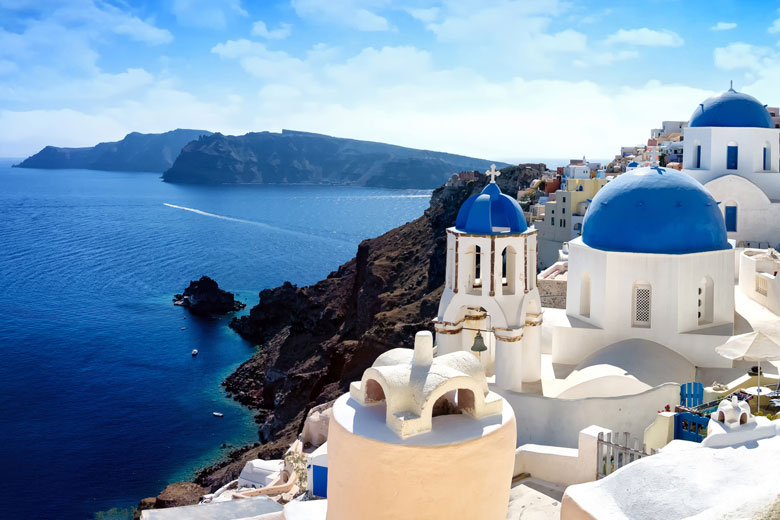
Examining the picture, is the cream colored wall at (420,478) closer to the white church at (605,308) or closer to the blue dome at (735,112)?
the white church at (605,308)

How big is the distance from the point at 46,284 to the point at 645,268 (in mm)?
68266

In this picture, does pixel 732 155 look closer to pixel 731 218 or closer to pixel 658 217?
pixel 731 218

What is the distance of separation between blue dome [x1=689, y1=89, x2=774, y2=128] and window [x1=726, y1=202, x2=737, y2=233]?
2717 mm

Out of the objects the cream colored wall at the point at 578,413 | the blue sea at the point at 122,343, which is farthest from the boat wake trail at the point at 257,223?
the cream colored wall at the point at 578,413

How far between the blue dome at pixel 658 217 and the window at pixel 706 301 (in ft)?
2.74

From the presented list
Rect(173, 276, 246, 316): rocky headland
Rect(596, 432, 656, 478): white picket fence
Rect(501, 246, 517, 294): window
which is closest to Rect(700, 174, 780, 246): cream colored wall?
Rect(501, 246, 517, 294): window

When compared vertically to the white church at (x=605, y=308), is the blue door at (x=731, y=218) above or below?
above

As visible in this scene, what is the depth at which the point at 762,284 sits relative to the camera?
65.1ft

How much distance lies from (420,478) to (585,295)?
38.5 feet

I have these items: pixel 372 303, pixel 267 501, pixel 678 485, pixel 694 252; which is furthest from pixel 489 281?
pixel 372 303

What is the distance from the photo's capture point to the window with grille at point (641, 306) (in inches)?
656

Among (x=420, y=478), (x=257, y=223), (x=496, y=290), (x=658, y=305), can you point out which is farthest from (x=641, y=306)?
(x=257, y=223)

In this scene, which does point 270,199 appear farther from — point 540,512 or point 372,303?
point 540,512

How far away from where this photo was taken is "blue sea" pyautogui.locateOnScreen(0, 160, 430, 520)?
33.9m
